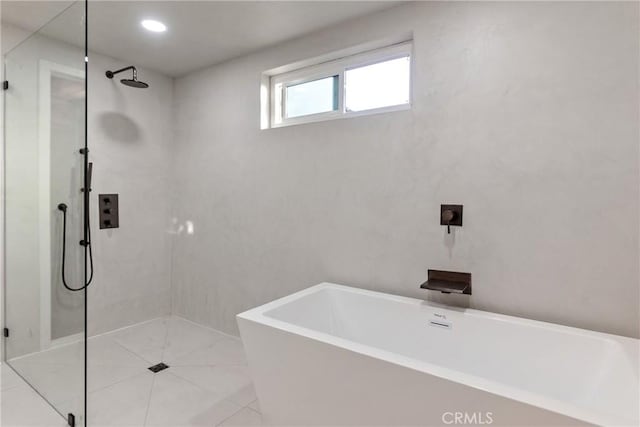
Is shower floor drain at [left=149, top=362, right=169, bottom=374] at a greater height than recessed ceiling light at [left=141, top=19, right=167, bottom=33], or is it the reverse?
recessed ceiling light at [left=141, top=19, right=167, bottom=33]

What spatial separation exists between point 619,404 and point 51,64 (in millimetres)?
3423

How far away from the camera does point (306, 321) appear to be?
222cm

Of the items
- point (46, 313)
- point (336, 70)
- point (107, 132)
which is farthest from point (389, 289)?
point (107, 132)

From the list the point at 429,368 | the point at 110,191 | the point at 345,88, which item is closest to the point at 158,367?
the point at 110,191

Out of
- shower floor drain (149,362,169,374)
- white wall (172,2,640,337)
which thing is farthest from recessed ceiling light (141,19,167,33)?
shower floor drain (149,362,169,374)

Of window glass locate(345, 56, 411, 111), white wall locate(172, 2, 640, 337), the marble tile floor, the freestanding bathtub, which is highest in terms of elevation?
window glass locate(345, 56, 411, 111)

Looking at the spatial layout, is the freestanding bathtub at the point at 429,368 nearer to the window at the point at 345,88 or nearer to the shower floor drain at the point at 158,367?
the shower floor drain at the point at 158,367

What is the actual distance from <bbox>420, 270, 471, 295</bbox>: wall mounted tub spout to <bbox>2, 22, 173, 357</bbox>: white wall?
2.12m

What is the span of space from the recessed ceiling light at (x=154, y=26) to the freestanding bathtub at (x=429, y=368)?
7.05 feet

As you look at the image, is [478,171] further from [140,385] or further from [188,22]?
[140,385]

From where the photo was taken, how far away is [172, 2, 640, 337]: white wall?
1.71 meters

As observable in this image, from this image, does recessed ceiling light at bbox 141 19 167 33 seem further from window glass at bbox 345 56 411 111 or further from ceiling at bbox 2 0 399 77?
window glass at bbox 345 56 411 111

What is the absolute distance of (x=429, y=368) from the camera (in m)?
1.32

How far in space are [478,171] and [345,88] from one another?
1.17 meters
